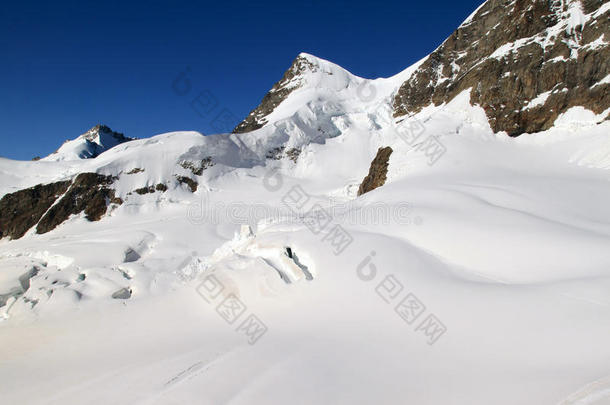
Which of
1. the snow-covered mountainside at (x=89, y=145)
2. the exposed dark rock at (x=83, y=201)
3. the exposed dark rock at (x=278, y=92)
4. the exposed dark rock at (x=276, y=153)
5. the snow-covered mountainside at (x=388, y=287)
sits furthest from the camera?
the exposed dark rock at (x=278, y=92)

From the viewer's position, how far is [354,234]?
28.8 ft

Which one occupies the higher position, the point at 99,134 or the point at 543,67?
the point at 99,134

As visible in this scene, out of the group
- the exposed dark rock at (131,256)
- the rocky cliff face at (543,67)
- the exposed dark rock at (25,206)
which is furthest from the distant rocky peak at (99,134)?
the rocky cliff face at (543,67)

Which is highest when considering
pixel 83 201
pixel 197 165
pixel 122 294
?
pixel 83 201

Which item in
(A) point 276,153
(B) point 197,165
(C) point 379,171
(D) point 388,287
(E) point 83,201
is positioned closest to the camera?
(D) point 388,287

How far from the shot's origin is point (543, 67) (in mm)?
21359

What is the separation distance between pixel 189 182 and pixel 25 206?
42.3 ft

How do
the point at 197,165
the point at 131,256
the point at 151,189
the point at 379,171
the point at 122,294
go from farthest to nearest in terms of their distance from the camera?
the point at 197,165 < the point at 151,189 < the point at 379,171 < the point at 131,256 < the point at 122,294

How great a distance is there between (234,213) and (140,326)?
631 inches

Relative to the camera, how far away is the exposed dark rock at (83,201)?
78.5ft

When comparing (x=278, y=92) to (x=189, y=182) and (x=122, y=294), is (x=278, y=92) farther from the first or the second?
(x=122, y=294)

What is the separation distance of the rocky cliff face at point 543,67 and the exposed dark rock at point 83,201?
30950 mm

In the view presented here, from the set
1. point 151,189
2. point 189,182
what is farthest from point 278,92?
point 151,189

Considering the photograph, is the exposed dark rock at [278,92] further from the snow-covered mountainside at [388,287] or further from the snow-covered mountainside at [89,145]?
the snow-covered mountainside at [388,287]
